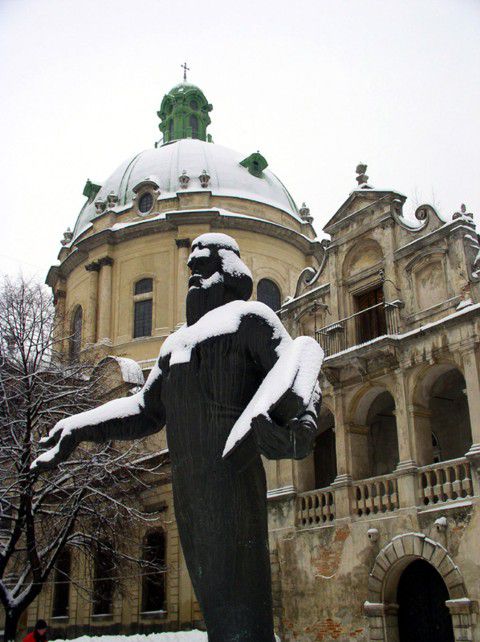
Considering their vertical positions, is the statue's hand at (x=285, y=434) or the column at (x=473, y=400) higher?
the column at (x=473, y=400)

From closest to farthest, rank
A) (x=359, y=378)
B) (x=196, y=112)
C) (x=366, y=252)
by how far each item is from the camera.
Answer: (x=359, y=378) → (x=366, y=252) → (x=196, y=112)

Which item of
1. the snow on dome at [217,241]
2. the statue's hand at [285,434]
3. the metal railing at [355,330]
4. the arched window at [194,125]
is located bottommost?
the statue's hand at [285,434]

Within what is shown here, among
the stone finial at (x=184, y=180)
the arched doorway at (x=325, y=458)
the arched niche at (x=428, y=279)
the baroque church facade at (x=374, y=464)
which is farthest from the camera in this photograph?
the stone finial at (x=184, y=180)

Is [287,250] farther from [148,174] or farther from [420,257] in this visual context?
[420,257]

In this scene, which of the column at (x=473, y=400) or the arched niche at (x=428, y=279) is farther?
the arched niche at (x=428, y=279)

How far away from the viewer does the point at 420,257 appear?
2217 centimetres

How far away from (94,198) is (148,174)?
13.3 ft

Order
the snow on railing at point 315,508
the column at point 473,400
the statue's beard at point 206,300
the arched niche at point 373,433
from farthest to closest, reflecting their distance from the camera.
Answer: the arched niche at point 373,433, the snow on railing at point 315,508, the column at point 473,400, the statue's beard at point 206,300

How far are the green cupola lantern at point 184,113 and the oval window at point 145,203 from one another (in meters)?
10.2

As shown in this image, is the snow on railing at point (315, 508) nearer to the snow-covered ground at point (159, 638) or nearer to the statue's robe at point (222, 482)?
the snow-covered ground at point (159, 638)

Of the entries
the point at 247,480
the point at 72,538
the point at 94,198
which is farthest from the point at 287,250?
the point at 247,480

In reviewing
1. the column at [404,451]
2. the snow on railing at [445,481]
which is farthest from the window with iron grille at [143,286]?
the snow on railing at [445,481]

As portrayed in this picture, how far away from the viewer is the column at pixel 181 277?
35.5 meters

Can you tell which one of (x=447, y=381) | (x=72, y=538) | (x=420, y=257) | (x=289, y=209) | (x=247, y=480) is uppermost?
(x=289, y=209)
